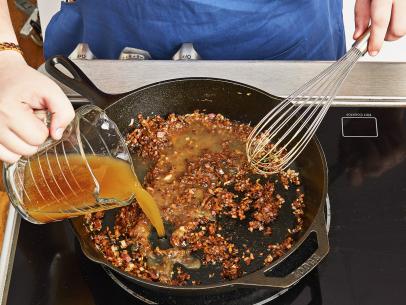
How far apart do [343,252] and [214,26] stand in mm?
506

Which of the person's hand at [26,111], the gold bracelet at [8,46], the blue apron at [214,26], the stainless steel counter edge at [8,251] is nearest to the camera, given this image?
the person's hand at [26,111]

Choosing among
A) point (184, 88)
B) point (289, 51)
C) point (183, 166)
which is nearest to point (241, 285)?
point (183, 166)

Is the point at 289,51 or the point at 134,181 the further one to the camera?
the point at 289,51

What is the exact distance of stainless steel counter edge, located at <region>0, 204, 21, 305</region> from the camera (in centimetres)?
95

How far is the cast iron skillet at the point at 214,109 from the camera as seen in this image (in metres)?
0.88

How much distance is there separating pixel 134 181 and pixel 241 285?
9.7 inches

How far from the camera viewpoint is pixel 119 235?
100cm

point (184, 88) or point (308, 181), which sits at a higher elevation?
point (184, 88)

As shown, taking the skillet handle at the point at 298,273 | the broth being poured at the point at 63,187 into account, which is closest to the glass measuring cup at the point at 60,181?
the broth being poured at the point at 63,187

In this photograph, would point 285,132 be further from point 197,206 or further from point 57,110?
point 57,110

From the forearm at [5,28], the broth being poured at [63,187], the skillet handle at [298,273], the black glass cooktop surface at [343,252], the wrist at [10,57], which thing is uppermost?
the forearm at [5,28]

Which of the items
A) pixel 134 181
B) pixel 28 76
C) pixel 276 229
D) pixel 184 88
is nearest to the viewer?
pixel 28 76

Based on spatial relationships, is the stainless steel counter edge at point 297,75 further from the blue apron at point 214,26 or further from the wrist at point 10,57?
the wrist at point 10,57

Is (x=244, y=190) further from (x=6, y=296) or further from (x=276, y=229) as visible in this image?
(x=6, y=296)
